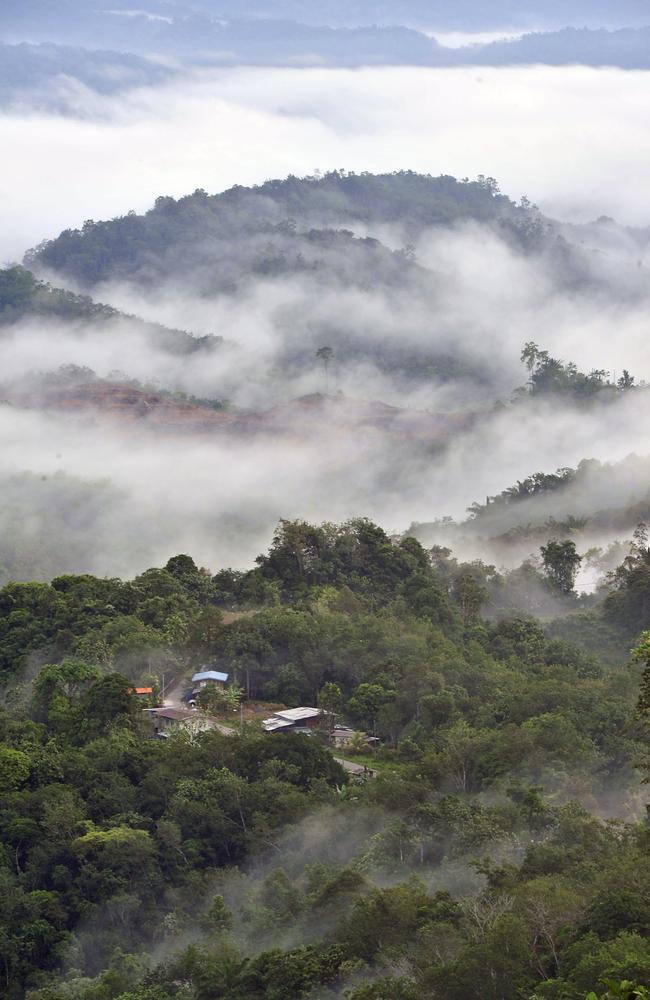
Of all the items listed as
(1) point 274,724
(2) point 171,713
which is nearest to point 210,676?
(2) point 171,713

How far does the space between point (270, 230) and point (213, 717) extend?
351 feet

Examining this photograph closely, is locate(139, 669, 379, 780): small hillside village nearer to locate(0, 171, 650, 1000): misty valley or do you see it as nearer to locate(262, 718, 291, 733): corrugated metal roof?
locate(262, 718, 291, 733): corrugated metal roof

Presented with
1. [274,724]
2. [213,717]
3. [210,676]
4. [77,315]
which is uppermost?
[77,315]

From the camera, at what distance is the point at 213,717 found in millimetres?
41062

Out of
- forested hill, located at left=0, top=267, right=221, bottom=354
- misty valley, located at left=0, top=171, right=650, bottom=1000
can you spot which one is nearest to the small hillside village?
misty valley, located at left=0, top=171, right=650, bottom=1000

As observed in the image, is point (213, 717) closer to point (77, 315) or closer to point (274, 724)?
point (274, 724)

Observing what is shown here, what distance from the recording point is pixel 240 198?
496 feet

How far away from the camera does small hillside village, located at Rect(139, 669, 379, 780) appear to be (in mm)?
39656

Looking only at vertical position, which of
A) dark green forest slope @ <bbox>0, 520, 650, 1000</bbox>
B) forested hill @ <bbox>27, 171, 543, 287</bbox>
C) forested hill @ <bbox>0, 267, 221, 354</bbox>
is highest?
forested hill @ <bbox>27, 171, 543, 287</bbox>

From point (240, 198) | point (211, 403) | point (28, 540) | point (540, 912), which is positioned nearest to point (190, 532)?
point (28, 540)

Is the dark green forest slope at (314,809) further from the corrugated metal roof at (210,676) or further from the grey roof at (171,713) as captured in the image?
the grey roof at (171,713)

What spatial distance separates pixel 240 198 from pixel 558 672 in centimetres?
11373

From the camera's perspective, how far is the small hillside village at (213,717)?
39.7 metres

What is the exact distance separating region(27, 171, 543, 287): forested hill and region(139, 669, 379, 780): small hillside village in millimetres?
95044
